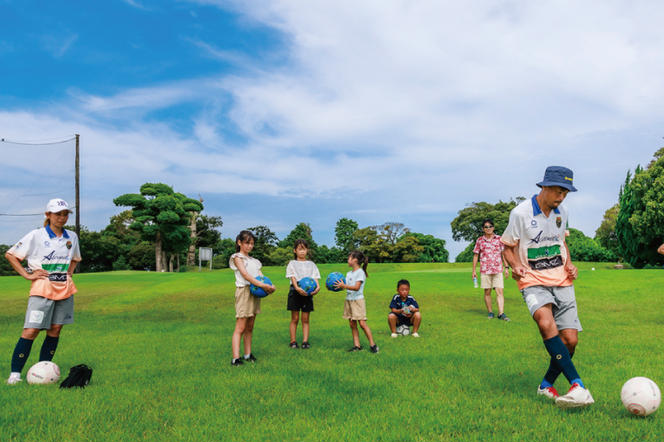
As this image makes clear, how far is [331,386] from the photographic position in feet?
20.0

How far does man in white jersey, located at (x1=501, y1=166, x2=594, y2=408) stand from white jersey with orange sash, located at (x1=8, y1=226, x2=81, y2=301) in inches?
248

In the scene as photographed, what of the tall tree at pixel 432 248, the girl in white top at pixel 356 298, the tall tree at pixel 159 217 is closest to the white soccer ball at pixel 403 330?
the girl in white top at pixel 356 298

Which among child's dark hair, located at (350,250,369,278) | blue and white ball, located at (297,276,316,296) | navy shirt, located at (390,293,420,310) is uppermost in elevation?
child's dark hair, located at (350,250,369,278)

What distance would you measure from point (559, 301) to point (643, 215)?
38264mm

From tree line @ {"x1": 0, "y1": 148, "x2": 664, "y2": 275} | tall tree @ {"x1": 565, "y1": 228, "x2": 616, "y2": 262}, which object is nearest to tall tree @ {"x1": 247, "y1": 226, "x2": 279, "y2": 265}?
tree line @ {"x1": 0, "y1": 148, "x2": 664, "y2": 275}

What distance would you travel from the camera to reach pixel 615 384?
6070 mm

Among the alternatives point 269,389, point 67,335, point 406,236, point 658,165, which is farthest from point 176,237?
point 269,389

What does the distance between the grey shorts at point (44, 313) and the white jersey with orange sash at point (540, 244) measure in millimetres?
6436

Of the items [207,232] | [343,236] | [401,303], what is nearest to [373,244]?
[343,236]

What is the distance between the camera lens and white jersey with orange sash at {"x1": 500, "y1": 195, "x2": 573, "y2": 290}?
544 centimetres

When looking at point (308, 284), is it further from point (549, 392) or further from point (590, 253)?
point (590, 253)

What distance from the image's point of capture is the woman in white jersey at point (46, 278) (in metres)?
6.59

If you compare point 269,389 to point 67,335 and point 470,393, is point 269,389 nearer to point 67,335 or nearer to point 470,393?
point 470,393

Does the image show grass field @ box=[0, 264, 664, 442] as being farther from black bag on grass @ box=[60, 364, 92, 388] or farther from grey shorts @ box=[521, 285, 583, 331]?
grey shorts @ box=[521, 285, 583, 331]
